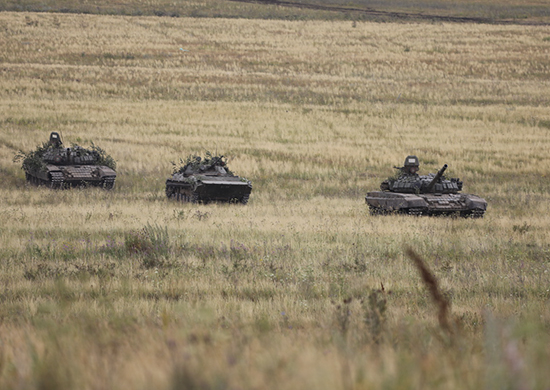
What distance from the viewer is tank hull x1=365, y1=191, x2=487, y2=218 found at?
61.5 feet

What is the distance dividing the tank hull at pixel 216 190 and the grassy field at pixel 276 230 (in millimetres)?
657

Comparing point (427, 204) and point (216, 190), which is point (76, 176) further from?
point (427, 204)

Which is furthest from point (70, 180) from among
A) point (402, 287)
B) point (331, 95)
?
point (331, 95)

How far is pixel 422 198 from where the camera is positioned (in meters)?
18.9

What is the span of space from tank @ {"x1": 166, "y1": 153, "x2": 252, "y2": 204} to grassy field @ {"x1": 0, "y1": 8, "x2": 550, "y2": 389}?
69 cm

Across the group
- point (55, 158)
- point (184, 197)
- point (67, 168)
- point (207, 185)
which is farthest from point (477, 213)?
point (55, 158)

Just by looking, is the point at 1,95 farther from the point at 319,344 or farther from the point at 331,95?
the point at 319,344

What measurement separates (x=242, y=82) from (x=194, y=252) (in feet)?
154

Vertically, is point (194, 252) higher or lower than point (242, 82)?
lower

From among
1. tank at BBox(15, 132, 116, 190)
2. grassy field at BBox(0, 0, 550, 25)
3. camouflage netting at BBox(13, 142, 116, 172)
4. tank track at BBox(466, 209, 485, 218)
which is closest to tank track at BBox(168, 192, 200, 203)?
tank at BBox(15, 132, 116, 190)

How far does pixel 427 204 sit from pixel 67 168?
13.2 m

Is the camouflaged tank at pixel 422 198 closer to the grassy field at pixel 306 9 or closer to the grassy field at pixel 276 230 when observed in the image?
the grassy field at pixel 276 230

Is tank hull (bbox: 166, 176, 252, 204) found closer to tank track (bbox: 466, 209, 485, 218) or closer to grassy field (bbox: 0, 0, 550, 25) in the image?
tank track (bbox: 466, 209, 485, 218)

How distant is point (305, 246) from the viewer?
1309 cm
